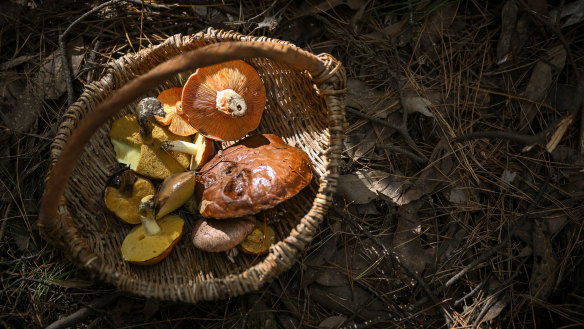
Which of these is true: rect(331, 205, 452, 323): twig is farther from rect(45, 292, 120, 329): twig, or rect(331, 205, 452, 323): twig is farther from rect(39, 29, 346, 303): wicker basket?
rect(45, 292, 120, 329): twig

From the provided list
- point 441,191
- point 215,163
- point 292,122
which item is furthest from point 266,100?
point 441,191

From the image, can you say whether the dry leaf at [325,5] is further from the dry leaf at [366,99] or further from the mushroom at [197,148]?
the mushroom at [197,148]

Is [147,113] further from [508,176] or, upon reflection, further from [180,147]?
[508,176]

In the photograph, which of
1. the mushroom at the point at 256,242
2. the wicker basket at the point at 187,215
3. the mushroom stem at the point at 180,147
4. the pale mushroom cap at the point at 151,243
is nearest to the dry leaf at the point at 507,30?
the wicker basket at the point at 187,215

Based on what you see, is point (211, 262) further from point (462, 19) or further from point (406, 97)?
point (462, 19)

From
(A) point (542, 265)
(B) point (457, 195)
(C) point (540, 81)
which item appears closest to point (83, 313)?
(B) point (457, 195)

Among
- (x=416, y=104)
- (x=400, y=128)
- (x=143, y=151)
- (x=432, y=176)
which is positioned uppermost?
(x=143, y=151)

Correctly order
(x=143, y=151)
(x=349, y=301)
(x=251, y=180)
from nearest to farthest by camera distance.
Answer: (x=251, y=180) < (x=143, y=151) < (x=349, y=301)

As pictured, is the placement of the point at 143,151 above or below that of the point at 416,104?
above

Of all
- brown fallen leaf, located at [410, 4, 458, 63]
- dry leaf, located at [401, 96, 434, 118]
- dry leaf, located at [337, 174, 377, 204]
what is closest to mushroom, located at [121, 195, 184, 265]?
dry leaf, located at [337, 174, 377, 204]
